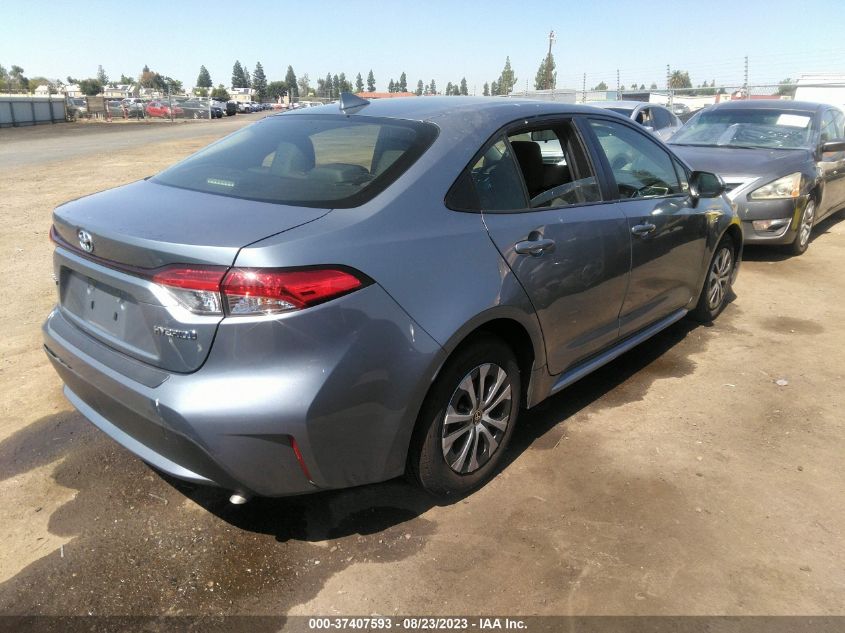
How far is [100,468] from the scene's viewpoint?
10.5 ft

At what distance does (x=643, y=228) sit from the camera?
3789 mm

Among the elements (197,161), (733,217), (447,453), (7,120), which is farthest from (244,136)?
(7,120)

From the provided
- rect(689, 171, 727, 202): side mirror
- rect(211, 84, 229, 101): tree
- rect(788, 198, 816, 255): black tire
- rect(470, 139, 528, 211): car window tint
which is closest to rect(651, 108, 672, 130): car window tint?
rect(788, 198, 816, 255): black tire

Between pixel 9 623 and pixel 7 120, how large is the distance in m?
41.6

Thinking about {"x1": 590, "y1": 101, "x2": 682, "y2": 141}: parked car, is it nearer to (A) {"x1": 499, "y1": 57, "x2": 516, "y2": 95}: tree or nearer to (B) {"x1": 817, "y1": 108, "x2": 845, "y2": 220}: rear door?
(B) {"x1": 817, "y1": 108, "x2": 845, "y2": 220}: rear door

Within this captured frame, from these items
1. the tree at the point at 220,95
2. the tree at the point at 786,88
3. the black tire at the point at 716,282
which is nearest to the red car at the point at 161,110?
the tree at the point at 220,95

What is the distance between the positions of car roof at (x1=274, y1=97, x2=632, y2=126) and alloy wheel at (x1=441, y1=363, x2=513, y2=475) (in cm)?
117

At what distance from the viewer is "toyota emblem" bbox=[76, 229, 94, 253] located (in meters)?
2.53

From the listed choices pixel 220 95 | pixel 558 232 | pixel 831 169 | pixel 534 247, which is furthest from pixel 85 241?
pixel 220 95

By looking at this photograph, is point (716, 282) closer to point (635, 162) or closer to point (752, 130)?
point (635, 162)

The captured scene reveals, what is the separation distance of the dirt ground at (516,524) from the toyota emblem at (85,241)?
1.17 m

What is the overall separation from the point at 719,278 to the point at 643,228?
1804mm

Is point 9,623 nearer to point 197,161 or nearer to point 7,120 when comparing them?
point 197,161

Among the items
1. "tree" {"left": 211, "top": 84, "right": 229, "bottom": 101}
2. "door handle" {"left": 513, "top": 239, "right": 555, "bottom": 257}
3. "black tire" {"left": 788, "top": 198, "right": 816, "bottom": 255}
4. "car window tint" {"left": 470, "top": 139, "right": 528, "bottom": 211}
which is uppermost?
"tree" {"left": 211, "top": 84, "right": 229, "bottom": 101}
